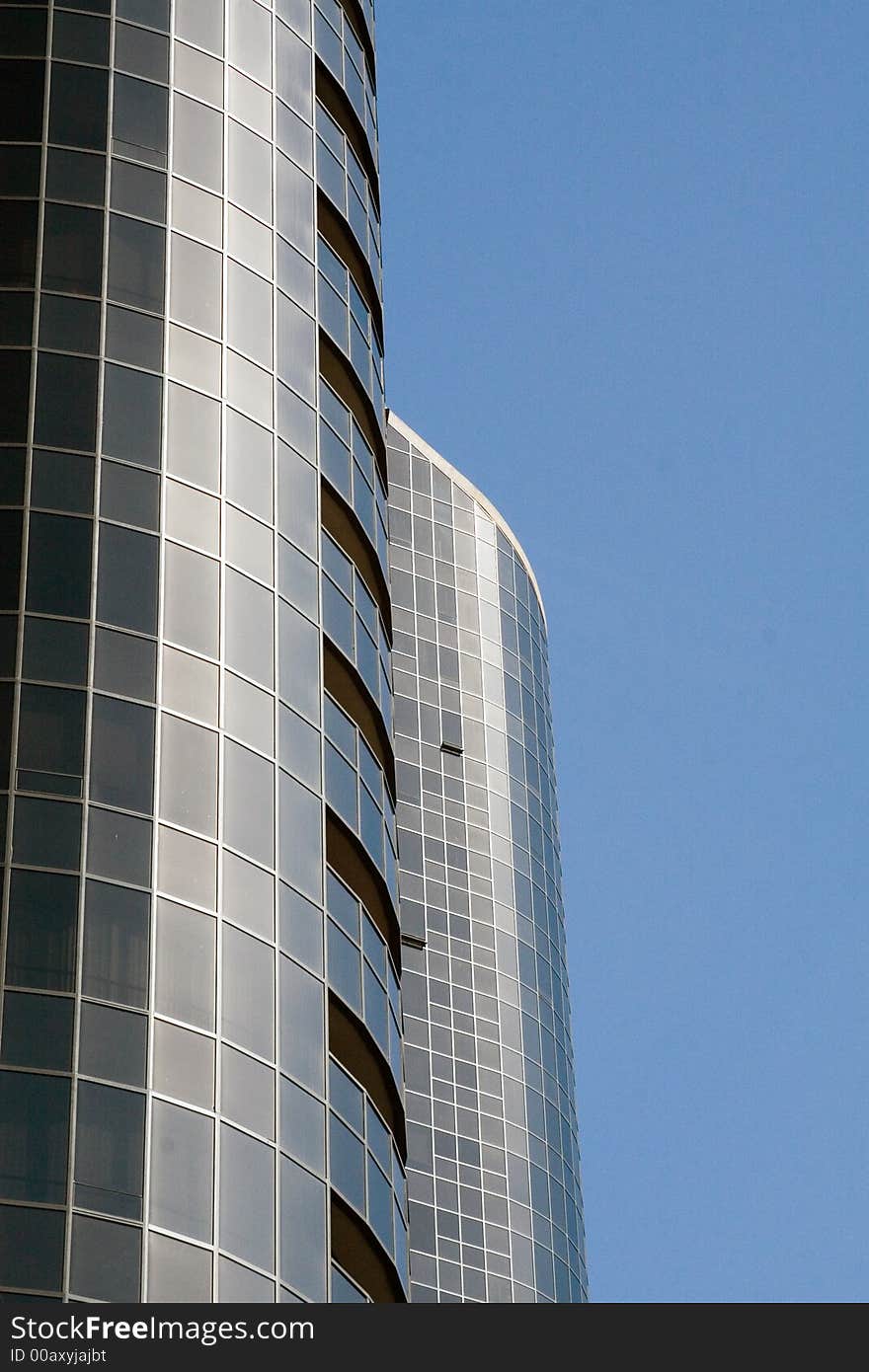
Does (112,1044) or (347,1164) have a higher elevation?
(112,1044)

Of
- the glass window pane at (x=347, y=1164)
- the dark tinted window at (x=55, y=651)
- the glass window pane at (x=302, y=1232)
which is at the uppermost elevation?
the dark tinted window at (x=55, y=651)

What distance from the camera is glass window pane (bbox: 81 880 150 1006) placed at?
31781mm

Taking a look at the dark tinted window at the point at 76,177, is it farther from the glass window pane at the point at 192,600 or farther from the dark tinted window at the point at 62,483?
the glass window pane at the point at 192,600

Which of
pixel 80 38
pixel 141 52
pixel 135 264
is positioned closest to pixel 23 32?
pixel 80 38

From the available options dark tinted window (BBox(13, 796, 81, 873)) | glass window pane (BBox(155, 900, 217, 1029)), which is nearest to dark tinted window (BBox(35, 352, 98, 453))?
dark tinted window (BBox(13, 796, 81, 873))

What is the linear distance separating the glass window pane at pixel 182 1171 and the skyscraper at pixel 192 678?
0.15 ft

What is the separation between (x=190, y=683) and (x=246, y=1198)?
7.96 m

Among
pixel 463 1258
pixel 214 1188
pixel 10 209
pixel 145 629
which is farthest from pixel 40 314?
pixel 463 1258

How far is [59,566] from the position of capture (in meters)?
35.0

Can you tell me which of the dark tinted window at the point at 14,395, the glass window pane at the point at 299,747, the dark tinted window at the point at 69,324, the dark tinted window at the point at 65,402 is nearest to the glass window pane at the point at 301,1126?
the glass window pane at the point at 299,747

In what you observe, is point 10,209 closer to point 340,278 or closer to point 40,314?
point 40,314

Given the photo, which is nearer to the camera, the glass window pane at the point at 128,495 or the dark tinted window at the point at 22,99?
the glass window pane at the point at 128,495

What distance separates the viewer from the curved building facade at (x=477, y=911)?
7100 centimetres

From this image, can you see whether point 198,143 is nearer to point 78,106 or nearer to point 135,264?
point 78,106
